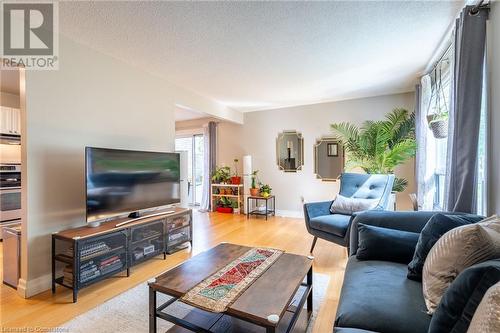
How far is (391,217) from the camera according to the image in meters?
1.98

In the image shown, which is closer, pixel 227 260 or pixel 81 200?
pixel 227 260

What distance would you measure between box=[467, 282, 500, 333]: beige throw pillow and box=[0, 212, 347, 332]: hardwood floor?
1.22m

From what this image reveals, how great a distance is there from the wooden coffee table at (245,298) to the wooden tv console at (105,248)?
1.00 metres

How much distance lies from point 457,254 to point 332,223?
1656 millimetres

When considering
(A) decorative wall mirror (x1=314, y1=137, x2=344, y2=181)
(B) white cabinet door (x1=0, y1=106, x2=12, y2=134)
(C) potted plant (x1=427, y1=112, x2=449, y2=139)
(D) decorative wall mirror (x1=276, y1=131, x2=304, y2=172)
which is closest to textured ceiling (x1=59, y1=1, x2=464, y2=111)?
(C) potted plant (x1=427, y1=112, x2=449, y2=139)

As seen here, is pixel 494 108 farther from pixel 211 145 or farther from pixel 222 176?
pixel 211 145

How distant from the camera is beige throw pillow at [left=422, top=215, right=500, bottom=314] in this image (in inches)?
42.7

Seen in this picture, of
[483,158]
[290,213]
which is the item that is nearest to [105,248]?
[483,158]

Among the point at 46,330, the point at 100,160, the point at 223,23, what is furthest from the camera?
the point at 100,160

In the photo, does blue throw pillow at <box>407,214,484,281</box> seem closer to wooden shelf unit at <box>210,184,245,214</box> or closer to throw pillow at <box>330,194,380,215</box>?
throw pillow at <box>330,194,380,215</box>

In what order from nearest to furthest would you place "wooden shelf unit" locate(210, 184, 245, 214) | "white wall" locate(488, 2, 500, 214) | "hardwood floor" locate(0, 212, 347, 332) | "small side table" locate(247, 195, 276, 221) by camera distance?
1. "white wall" locate(488, 2, 500, 214)
2. "hardwood floor" locate(0, 212, 347, 332)
3. "small side table" locate(247, 195, 276, 221)
4. "wooden shelf unit" locate(210, 184, 245, 214)

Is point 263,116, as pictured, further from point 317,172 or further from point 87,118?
point 87,118

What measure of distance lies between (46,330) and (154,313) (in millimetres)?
890

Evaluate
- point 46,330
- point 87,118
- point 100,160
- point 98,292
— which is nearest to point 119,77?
point 87,118
